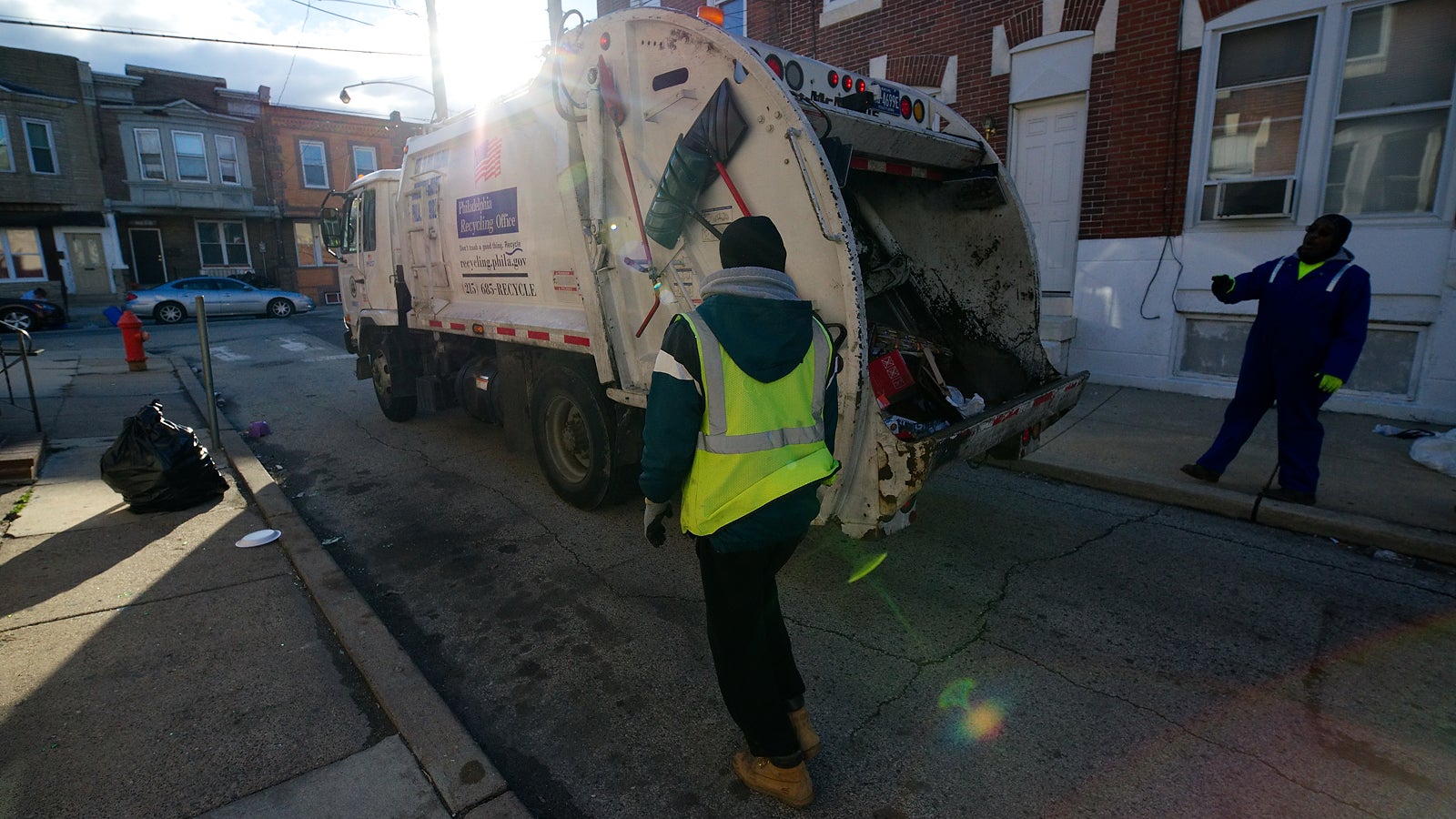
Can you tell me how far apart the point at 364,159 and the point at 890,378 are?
3333 cm

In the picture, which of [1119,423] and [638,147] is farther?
[1119,423]

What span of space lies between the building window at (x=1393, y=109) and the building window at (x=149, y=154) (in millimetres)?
33559

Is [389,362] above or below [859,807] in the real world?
above

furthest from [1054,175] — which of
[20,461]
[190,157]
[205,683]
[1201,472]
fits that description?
[190,157]

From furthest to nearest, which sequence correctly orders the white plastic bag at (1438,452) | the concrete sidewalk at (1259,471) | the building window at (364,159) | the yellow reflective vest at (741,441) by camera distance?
the building window at (364,159) < the white plastic bag at (1438,452) < the concrete sidewalk at (1259,471) < the yellow reflective vest at (741,441)

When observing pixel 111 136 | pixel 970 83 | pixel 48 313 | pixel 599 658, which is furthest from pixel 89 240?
pixel 599 658

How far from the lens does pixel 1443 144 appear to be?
20.6ft

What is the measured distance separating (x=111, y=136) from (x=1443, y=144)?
34.7 meters

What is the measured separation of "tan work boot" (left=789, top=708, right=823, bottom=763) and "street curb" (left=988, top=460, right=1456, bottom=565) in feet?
12.3

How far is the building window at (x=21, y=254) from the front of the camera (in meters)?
23.7

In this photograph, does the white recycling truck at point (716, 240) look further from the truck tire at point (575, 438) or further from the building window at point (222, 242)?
the building window at point (222, 242)

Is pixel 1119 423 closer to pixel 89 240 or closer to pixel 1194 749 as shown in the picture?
pixel 1194 749

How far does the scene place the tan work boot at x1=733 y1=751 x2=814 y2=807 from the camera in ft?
7.66

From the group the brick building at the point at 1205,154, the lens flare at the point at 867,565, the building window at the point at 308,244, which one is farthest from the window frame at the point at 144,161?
the lens flare at the point at 867,565
